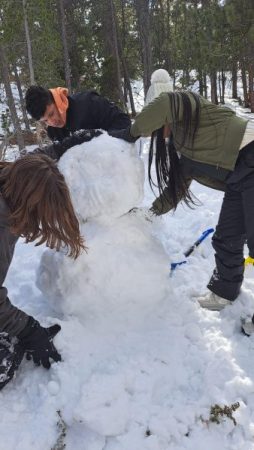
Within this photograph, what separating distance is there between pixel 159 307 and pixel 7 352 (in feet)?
3.25

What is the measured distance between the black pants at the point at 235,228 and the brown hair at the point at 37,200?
1039mm

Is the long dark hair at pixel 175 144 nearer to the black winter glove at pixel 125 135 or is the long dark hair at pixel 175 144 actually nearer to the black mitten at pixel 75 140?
the black winter glove at pixel 125 135

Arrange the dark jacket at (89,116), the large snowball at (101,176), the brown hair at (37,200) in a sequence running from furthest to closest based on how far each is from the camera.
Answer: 1. the dark jacket at (89,116)
2. the large snowball at (101,176)
3. the brown hair at (37,200)

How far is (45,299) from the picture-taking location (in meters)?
2.72

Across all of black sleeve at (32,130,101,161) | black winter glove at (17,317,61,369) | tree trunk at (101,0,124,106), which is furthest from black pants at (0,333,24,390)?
tree trunk at (101,0,124,106)

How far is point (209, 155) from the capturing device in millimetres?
2223

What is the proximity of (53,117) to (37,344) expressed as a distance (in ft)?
4.64

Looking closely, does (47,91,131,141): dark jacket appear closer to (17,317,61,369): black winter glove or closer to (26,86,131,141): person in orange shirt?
(26,86,131,141): person in orange shirt

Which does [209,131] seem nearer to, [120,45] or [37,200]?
[37,200]

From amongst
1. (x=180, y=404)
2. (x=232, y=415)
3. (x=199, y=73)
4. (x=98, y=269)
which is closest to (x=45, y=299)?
(x=98, y=269)

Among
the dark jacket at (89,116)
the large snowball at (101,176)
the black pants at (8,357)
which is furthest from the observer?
the dark jacket at (89,116)

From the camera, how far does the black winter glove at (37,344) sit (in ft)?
6.66

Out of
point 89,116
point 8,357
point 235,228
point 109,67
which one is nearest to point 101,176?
point 89,116

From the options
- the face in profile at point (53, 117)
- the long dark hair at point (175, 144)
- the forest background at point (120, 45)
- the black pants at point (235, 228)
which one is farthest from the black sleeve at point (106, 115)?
the forest background at point (120, 45)
